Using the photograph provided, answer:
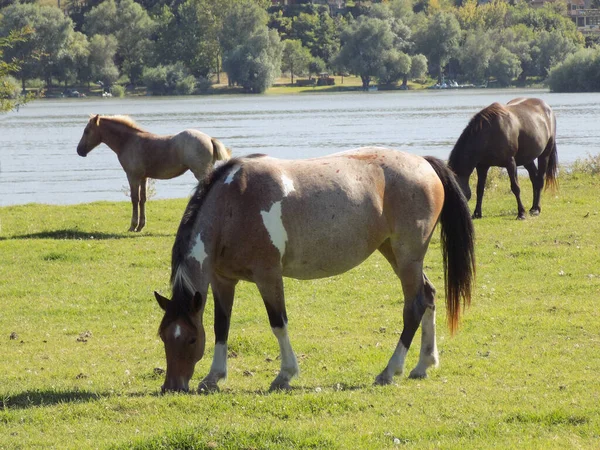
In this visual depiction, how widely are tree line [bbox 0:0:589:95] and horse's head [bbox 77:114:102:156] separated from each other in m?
78.4

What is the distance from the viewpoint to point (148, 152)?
655 inches

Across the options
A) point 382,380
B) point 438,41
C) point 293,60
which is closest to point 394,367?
point 382,380

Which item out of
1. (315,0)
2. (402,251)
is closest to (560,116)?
(402,251)

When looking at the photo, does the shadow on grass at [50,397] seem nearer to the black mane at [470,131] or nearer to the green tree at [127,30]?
the black mane at [470,131]

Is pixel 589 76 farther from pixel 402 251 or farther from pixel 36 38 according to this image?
pixel 402 251

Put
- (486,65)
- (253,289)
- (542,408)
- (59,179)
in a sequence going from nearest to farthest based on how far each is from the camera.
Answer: (542,408)
(253,289)
(59,179)
(486,65)

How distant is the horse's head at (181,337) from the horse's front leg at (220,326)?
0.43 m

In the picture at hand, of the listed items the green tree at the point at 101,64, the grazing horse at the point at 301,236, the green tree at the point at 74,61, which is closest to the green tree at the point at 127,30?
the green tree at the point at 101,64

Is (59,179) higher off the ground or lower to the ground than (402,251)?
lower

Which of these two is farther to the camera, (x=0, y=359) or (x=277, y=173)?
(x=0, y=359)

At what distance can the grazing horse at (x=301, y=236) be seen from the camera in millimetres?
6812

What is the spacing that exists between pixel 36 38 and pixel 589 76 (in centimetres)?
5408

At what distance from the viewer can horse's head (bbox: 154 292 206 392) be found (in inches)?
262

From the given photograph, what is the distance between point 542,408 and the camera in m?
6.32
